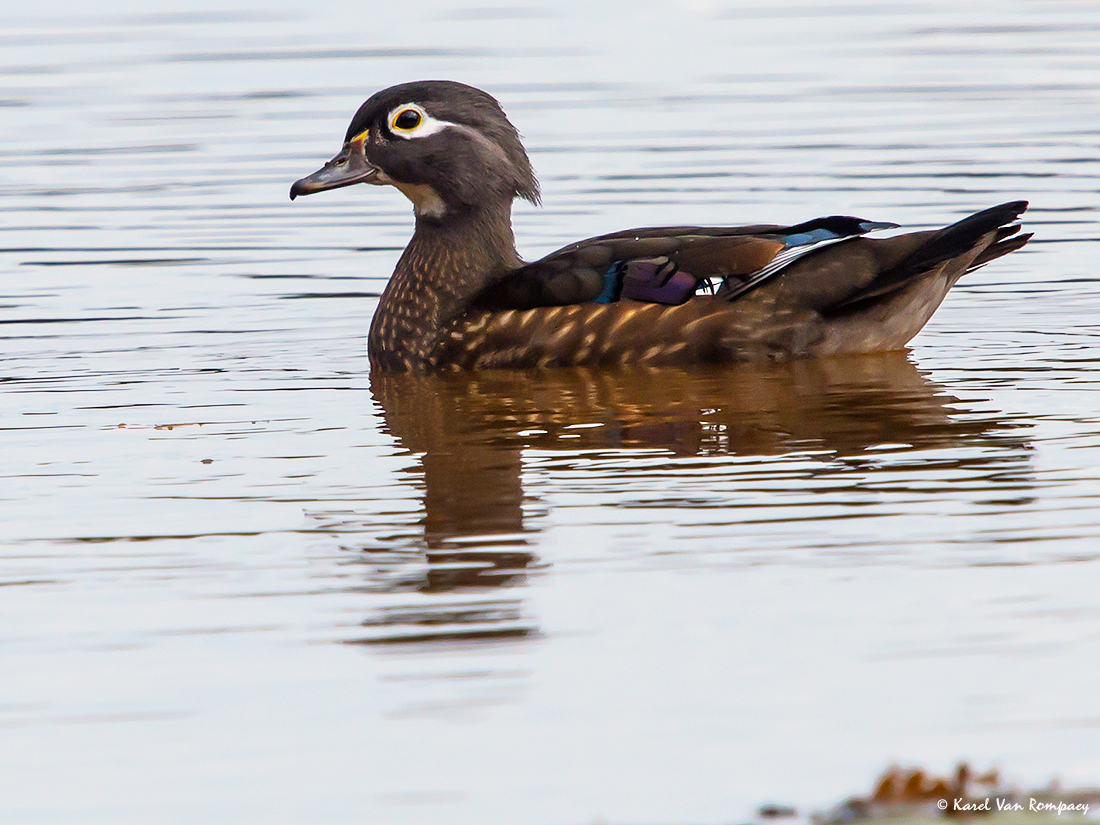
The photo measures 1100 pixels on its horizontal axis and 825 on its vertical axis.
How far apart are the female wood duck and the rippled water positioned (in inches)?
8.4

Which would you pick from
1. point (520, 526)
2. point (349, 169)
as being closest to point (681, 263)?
point (349, 169)

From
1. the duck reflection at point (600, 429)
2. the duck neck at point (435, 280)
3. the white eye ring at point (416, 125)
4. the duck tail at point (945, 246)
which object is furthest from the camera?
the white eye ring at point (416, 125)

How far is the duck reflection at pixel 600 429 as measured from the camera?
6164 millimetres

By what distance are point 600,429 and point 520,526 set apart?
1.65 m

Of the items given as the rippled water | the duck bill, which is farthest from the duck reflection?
the duck bill

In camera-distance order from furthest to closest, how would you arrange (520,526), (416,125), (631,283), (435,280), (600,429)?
1. (416,125)
2. (435,280)
3. (631,283)
4. (600,429)
5. (520,526)

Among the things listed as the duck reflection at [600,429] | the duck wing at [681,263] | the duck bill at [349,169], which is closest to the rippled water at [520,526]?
the duck reflection at [600,429]

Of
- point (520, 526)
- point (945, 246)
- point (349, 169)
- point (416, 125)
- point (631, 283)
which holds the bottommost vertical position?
point (520, 526)

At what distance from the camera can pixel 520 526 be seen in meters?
6.48

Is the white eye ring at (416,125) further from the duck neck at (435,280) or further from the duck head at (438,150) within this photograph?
the duck neck at (435,280)

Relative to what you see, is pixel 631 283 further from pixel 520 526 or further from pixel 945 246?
pixel 520 526

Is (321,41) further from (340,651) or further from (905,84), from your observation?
(340,651)

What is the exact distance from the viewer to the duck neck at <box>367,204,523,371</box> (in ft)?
31.7

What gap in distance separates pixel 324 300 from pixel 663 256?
8.90ft
